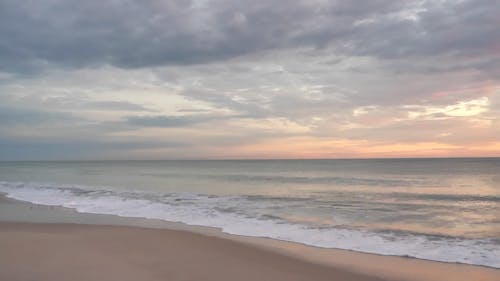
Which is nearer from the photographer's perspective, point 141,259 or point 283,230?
point 141,259

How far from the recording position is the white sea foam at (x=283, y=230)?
9.49m

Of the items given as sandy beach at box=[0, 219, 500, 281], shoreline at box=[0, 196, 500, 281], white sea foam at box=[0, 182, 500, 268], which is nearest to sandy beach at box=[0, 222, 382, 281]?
sandy beach at box=[0, 219, 500, 281]

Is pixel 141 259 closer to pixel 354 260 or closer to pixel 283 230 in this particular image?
pixel 354 260

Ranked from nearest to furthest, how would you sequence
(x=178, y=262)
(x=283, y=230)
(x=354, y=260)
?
(x=178, y=262), (x=354, y=260), (x=283, y=230)

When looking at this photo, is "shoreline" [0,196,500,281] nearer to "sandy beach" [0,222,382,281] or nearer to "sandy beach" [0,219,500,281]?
"sandy beach" [0,219,500,281]

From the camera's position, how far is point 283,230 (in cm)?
1220

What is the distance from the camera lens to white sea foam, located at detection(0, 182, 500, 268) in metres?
9.49

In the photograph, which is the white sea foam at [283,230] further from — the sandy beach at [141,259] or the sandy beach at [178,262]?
the sandy beach at [141,259]

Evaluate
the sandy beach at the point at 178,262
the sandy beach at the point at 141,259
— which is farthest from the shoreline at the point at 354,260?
the sandy beach at the point at 141,259

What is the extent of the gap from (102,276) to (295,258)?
4.02m

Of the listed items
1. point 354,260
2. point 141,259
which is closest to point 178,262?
point 141,259

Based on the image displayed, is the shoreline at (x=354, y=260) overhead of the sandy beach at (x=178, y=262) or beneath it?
beneath

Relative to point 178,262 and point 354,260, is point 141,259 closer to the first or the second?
point 178,262

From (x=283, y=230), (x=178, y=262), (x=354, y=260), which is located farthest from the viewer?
(x=283, y=230)
